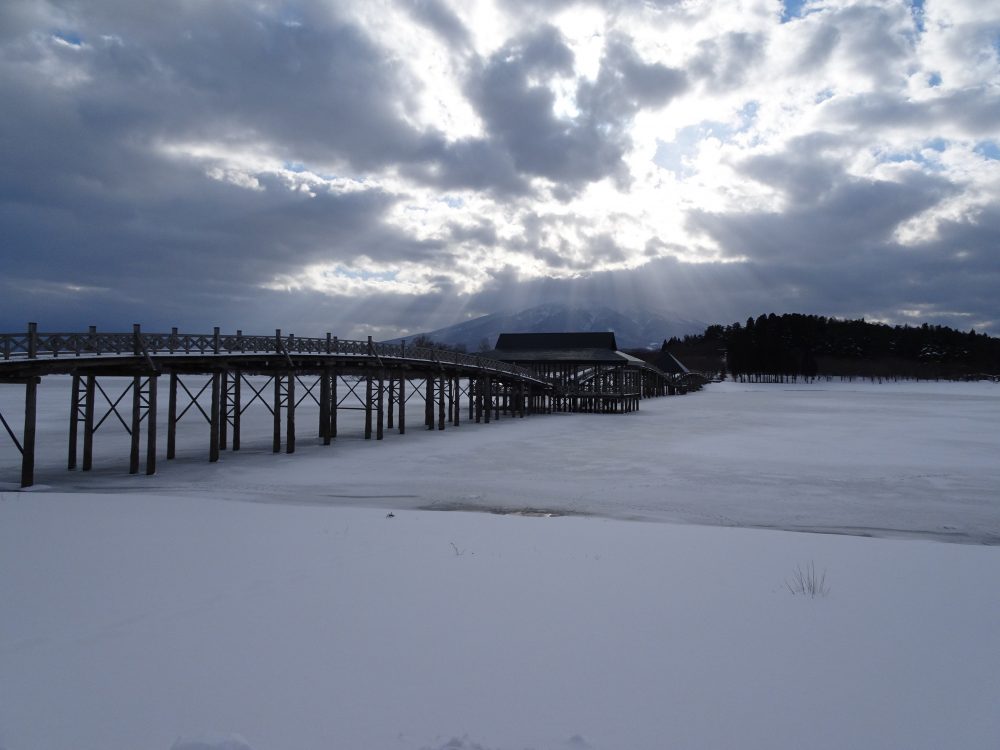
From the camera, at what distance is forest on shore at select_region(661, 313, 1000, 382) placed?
423ft

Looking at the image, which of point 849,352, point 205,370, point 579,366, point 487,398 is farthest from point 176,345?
point 849,352

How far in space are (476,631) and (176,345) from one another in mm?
21128

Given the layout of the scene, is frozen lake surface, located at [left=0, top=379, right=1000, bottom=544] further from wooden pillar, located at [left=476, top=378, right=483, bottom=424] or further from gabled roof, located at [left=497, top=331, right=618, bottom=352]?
gabled roof, located at [left=497, top=331, right=618, bottom=352]

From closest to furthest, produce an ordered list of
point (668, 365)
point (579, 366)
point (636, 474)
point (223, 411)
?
point (636, 474) < point (223, 411) < point (579, 366) < point (668, 365)

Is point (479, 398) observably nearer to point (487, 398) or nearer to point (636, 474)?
point (487, 398)

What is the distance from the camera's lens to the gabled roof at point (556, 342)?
61.8 meters

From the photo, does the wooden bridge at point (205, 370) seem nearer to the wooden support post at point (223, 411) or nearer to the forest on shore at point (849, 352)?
the wooden support post at point (223, 411)

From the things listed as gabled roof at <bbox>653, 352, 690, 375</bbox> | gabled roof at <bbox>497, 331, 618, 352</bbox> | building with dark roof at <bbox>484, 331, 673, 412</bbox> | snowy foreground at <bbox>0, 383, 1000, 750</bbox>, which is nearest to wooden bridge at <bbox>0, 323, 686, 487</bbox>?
snowy foreground at <bbox>0, 383, 1000, 750</bbox>

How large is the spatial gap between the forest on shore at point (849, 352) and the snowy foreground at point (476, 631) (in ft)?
410

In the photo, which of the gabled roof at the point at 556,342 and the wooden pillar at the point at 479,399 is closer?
the wooden pillar at the point at 479,399

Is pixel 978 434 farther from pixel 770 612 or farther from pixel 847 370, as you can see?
pixel 847 370

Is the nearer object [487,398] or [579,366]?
[487,398]

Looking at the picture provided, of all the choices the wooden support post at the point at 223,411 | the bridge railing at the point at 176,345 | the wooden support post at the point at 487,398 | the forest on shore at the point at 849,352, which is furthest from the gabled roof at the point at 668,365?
the wooden support post at the point at 223,411

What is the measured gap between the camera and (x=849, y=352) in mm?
138125
